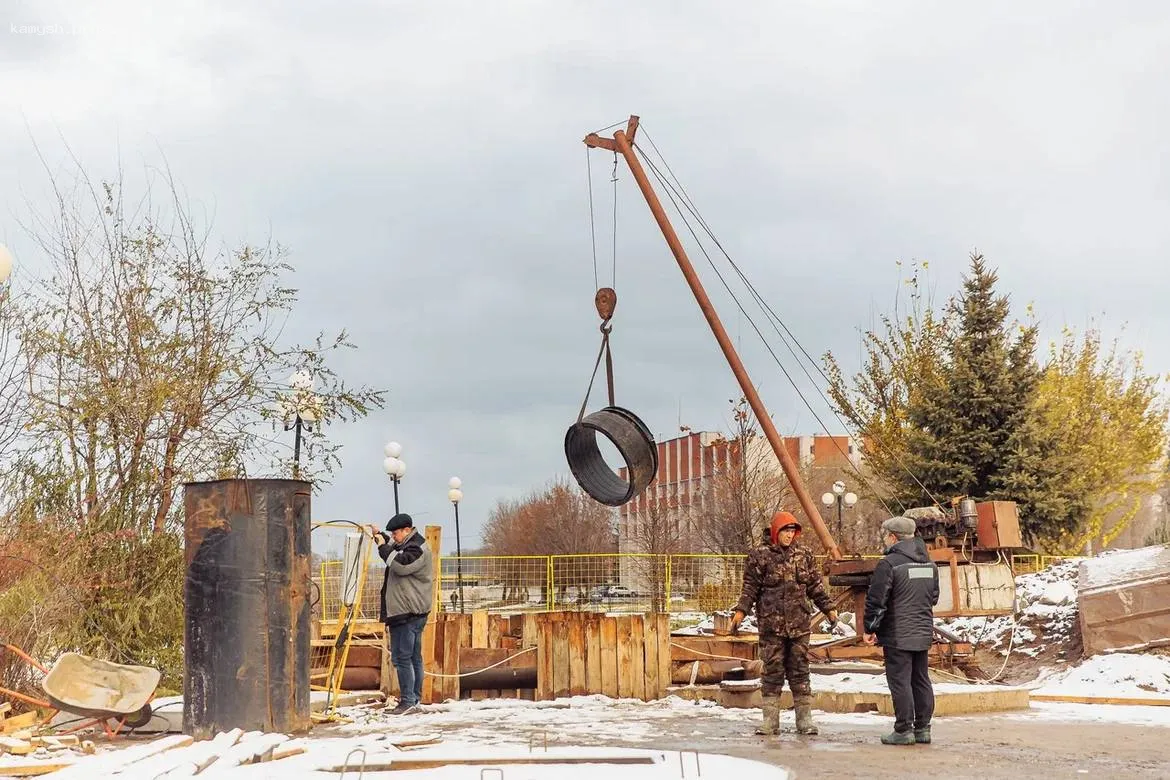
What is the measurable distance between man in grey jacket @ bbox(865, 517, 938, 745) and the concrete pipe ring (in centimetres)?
386

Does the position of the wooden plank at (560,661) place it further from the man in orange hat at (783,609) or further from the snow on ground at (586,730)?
the man in orange hat at (783,609)

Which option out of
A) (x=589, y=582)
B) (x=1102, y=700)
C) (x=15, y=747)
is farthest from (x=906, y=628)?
(x=589, y=582)

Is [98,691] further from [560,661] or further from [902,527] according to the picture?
[902,527]

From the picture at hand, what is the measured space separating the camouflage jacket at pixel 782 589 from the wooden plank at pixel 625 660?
2708 mm

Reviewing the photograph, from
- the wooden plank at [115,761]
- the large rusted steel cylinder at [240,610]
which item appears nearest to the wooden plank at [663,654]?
the large rusted steel cylinder at [240,610]

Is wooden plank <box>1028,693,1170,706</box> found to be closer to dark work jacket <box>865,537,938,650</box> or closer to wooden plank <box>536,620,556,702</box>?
dark work jacket <box>865,537,938,650</box>

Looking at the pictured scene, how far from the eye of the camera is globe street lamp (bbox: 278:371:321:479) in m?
17.5

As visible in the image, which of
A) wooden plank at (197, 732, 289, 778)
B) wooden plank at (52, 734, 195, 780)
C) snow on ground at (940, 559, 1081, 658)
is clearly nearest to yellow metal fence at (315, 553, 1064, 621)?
snow on ground at (940, 559, 1081, 658)

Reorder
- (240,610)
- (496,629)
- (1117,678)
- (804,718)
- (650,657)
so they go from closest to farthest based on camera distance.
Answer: (240,610)
(804,718)
(650,657)
(496,629)
(1117,678)

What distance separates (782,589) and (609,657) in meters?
3.26

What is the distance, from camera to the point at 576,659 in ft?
42.7

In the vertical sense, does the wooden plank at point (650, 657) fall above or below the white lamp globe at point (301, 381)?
below

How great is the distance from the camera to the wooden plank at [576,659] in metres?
13.0

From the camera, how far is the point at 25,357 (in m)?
15.5
